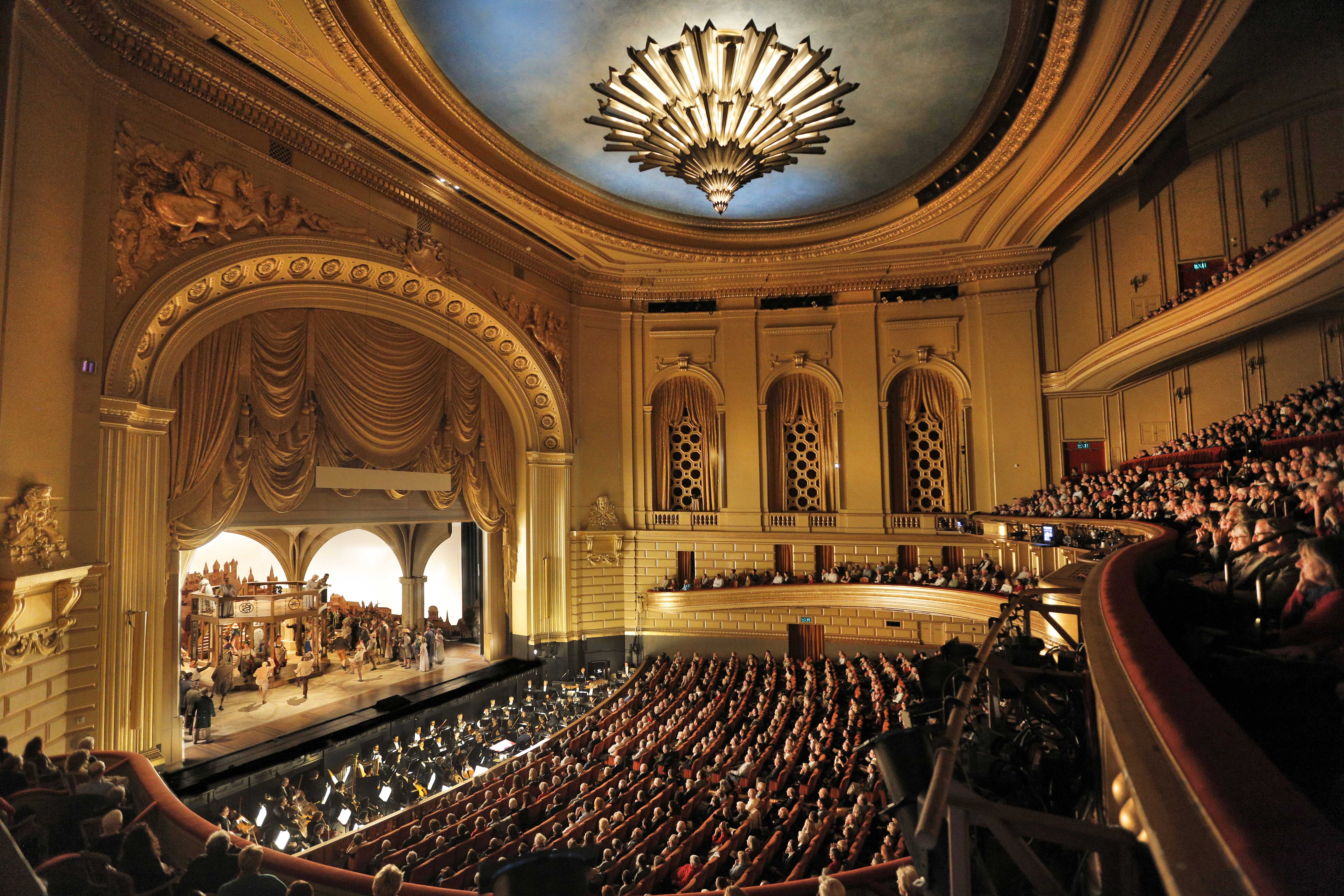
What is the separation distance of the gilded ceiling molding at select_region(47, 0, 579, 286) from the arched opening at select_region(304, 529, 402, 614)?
9527mm

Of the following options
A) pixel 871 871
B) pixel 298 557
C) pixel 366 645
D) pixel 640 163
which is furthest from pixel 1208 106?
pixel 298 557

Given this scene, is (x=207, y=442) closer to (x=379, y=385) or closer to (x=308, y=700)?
(x=379, y=385)

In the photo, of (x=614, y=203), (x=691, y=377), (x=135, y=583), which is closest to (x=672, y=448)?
(x=691, y=377)

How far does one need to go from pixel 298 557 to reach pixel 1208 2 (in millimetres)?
19770

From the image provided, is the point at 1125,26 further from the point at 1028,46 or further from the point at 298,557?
the point at 298,557

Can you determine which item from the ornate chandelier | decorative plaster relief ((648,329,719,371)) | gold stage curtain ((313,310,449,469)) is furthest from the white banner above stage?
the ornate chandelier

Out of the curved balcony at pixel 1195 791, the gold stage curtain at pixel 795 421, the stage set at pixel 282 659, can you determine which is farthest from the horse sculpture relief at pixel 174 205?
the gold stage curtain at pixel 795 421

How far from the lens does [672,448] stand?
16531mm

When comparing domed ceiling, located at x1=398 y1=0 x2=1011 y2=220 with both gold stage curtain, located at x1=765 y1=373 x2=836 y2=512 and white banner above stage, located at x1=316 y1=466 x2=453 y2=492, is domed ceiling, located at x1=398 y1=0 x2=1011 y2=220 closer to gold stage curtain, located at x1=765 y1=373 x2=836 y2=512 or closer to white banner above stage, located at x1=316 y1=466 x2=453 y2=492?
gold stage curtain, located at x1=765 y1=373 x2=836 y2=512

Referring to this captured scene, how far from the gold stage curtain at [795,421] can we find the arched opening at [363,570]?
34.9 ft

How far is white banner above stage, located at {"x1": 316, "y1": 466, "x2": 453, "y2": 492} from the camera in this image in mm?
10758

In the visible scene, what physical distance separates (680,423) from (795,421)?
2937 mm

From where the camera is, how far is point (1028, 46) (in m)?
8.50

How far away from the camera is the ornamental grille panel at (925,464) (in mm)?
15242
